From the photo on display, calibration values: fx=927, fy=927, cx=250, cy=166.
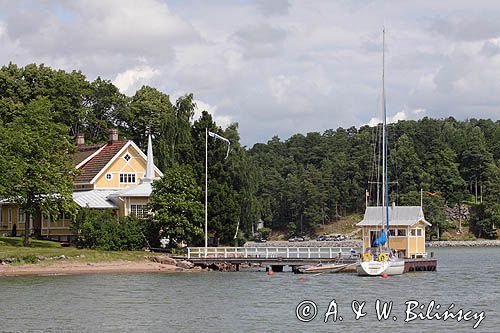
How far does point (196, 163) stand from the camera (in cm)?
7319

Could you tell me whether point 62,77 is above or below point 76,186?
above

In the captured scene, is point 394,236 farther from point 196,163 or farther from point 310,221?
point 310,221

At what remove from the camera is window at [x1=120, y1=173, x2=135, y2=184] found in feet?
263

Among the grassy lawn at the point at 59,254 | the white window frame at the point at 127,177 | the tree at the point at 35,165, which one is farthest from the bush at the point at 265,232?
the grassy lawn at the point at 59,254

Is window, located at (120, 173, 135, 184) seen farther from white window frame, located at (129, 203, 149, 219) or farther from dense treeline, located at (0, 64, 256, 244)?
white window frame, located at (129, 203, 149, 219)

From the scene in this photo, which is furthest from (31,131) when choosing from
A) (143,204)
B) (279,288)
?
(279,288)

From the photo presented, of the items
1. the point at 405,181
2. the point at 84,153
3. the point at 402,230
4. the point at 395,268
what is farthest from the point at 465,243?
the point at 395,268

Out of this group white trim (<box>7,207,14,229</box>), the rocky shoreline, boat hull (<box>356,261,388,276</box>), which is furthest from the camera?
the rocky shoreline

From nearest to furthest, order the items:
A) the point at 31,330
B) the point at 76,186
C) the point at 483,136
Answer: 1. the point at 31,330
2. the point at 76,186
3. the point at 483,136

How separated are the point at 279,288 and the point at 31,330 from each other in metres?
20.1

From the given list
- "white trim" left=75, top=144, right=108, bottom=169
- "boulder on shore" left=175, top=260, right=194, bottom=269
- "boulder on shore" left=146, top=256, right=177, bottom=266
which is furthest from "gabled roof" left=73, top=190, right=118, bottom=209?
"boulder on shore" left=175, top=260, right=194, bottom=269

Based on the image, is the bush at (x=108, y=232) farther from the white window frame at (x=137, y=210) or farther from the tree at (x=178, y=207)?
the white window frame at (x=137, y=210)

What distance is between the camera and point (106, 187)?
261 feet

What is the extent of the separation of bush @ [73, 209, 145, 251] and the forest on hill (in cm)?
313
